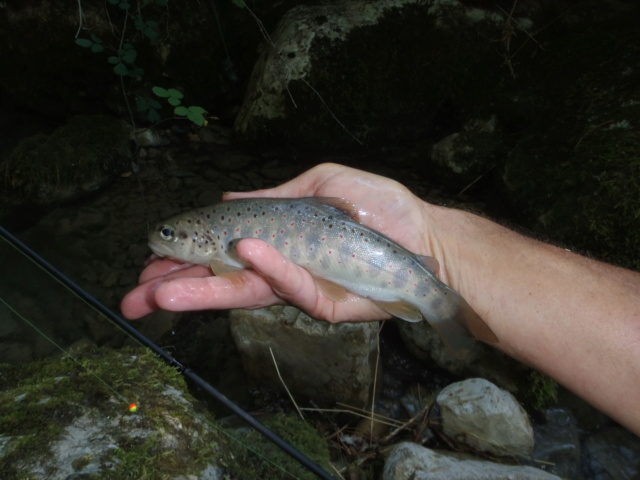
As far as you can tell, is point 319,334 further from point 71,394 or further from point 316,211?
point 71,394

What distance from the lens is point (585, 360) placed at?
87.0 inches

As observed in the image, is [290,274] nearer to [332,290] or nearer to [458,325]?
[332,290]

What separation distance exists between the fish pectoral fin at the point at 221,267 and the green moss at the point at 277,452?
94 cm

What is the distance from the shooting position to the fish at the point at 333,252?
2.50 meters

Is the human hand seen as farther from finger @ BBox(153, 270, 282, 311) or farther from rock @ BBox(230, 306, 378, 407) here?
rock @ BBox(230, 306, 378, 407)

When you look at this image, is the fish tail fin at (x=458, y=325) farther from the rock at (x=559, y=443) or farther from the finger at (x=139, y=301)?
the rock at (x=559, y=443)

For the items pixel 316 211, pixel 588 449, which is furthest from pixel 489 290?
pixel 588 449

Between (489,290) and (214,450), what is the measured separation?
176 cm

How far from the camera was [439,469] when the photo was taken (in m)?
2.73

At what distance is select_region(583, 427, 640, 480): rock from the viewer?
138 inches

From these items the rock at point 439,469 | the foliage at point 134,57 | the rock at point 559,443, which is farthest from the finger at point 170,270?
the rock at point 559,443

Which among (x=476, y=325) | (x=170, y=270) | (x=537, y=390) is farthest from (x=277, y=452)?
(x=537, y=390)

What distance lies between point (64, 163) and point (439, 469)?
5052 millimetres

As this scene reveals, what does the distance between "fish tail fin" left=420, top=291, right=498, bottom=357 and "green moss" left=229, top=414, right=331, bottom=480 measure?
1.09 meters
